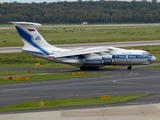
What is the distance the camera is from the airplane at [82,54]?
203 ft

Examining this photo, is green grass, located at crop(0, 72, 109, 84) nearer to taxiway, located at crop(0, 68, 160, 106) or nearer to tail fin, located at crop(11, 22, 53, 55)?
taxiway, located at crop(0, 68, 160, 106)

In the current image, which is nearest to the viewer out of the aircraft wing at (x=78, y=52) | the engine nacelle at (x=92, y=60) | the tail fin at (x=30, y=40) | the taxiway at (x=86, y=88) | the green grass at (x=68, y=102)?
the green grass at (x=68, y=102)

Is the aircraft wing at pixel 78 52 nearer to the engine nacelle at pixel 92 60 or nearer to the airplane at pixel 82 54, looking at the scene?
the airplane at pixel 82 54

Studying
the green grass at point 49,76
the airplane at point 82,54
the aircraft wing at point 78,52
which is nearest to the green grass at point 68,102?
the green grass at point 49,76

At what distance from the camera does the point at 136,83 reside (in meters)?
50.2

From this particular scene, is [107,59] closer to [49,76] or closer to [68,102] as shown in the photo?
[49,76]

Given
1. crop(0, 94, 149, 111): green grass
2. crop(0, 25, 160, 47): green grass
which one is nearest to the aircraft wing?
crop(0, 94, 149, 111): green grass

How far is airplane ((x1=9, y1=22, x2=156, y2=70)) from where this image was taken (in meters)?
62.0

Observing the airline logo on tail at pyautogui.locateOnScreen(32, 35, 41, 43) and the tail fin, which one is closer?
the tail fin

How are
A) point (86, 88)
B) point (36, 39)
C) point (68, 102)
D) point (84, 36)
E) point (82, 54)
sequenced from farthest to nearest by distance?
point (84, 36), point (36, 39), point (82, 54), point (86, 88), point (68, 102)

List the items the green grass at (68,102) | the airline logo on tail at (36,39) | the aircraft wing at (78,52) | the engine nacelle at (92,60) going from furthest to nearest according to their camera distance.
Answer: the airline logo on tail at (36,39) < the engine nacelle at (92,60) < the aircraft wing at (78,52) < the green grass at (68,102)

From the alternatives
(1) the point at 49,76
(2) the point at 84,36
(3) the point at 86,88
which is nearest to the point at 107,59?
(1) the point at 49,76

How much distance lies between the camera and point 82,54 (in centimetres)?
6169

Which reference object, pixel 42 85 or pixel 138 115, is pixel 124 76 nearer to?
pixel 42 85
